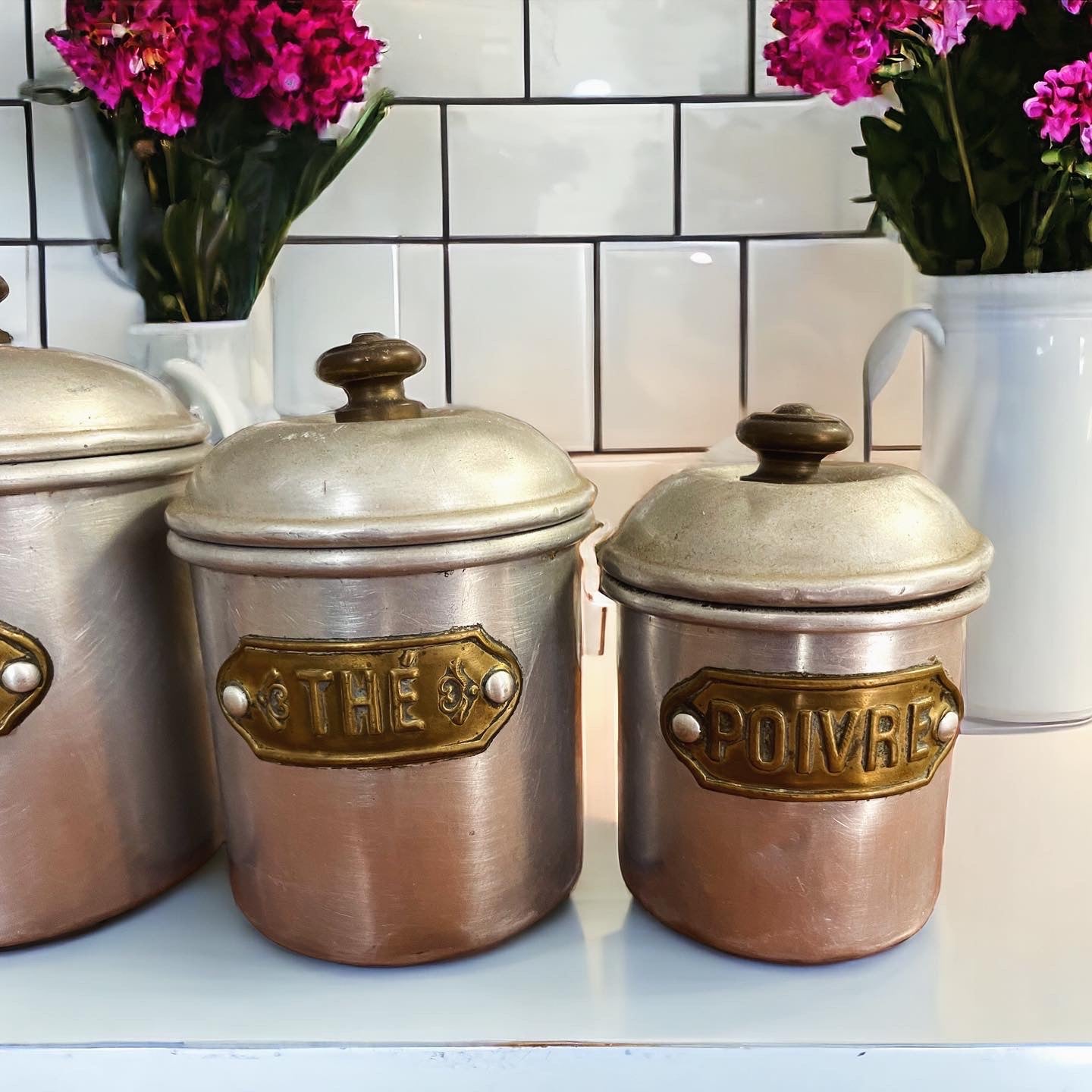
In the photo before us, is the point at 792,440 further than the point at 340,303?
No

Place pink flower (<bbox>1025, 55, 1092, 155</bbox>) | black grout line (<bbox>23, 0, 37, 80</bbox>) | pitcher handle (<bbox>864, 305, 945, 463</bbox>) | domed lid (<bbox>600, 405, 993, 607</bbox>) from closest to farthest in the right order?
domed lid (<bbox>600, 405, 993, 607</bbox>)
pink flower (<bbox>1025, 55, 1092, 155</bbox>)
pitcher handle (<bbox>864, 305, 945, 463</bbox>)
black grout line (<bbox>23, 0, 37, 80</bbox>)

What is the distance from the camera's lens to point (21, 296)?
2.47 ft

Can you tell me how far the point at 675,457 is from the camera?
2.62 ft

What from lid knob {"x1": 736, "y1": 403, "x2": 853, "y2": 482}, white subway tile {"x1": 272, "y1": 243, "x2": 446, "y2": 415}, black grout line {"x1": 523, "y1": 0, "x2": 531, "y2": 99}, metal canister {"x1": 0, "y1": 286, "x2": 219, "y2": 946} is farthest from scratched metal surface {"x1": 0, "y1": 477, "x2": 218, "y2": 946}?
black grout line {"x1": 523, "y1": 0, "x2": 531, "y2": 99}

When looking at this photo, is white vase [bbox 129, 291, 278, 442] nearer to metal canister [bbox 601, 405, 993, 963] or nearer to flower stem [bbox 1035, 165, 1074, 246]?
metal canister [bbox 601, 405, 993, 963]

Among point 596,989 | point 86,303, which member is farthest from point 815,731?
point 86,303

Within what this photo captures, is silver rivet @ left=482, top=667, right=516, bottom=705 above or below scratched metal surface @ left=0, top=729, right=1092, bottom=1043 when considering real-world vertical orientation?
above

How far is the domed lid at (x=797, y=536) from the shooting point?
350 mm

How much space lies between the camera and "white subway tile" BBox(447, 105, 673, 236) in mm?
752

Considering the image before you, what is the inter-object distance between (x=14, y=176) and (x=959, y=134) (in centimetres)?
62

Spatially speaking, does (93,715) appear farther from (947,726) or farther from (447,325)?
(447,325)

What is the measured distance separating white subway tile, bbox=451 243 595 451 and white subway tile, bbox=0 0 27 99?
1.04 ft

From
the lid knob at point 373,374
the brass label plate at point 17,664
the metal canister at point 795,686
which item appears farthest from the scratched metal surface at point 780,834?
the brass label plate at point 17,664

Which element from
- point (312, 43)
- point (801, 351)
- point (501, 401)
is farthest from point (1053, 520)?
point (312, 43)
